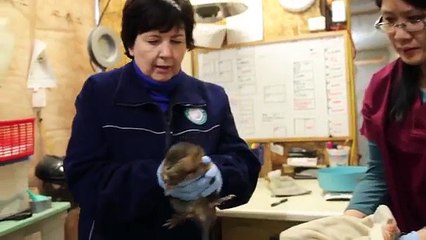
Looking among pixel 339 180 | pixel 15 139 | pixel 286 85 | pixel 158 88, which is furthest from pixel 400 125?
pixel 286 85

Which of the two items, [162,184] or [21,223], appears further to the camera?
[21,223]

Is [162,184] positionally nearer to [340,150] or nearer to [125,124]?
[125,124]

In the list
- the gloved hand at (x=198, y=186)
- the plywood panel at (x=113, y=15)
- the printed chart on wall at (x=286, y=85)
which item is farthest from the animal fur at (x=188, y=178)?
the plywood panel at (x=113, y=15)

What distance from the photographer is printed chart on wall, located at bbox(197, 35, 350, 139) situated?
2.65 meters

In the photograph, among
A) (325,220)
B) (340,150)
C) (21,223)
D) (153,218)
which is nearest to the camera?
A: (325,220)

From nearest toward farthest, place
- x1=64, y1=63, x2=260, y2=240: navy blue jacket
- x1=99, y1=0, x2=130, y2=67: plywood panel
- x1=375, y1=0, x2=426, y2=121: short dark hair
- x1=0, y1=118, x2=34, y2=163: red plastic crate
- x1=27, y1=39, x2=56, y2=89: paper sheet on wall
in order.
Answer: x1=375, y1=0, x2=426, y2=121: short dark hair < x1=64, y1=63, x2=260, y2=240: navy blue jacket < x1=0, y1=118, x2=34, y2=163: red plastic crate < x1=27, y1=39, x2=56, y2=89: paper sheet on wall < x1=99, y1=0, x2=130, y2=67: plywood panel

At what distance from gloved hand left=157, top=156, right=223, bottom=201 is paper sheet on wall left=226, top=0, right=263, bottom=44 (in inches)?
62.0

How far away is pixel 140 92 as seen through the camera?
1.45m

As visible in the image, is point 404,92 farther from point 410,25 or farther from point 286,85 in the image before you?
point 286,85

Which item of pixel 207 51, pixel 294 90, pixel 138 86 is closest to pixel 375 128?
pixel 138 86

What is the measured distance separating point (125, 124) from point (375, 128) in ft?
2.16

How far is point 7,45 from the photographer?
206 centimetres

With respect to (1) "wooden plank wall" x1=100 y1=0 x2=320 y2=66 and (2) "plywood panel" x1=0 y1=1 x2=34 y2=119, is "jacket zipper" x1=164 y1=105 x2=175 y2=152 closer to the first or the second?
(2) "plywood panel" x1=0 y1=1 x2=34 y2=119

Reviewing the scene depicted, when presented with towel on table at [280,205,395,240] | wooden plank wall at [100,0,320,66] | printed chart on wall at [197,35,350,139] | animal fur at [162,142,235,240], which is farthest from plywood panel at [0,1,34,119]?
towel on table at [280,205,395,240]
